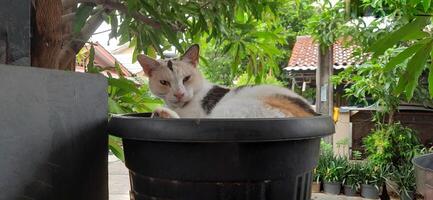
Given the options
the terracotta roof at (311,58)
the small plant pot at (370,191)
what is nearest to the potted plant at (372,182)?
the small plant pot at (370,191)

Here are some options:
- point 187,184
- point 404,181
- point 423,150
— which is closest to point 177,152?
point 187,184

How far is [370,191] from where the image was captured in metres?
3.67

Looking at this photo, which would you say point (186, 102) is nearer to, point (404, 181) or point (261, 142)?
point (261, 142)

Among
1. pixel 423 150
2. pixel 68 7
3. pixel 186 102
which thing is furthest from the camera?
pixel 423 150

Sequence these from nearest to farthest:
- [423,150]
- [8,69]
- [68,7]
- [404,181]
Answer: [8,69]
[68,7]
[404,181]
[423,150]

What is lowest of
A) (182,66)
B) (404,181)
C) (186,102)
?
(404,181)

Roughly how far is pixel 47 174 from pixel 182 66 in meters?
0.63

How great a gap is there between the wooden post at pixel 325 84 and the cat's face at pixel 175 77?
354cm

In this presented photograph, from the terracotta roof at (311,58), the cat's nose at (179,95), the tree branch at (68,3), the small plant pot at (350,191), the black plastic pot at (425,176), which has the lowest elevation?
the small plant pot at (350,191)

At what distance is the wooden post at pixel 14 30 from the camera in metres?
0.46

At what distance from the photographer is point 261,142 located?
1.56ft

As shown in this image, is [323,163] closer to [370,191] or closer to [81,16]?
[370,191]

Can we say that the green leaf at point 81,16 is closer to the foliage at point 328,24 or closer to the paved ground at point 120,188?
the paved ground at point 120,188

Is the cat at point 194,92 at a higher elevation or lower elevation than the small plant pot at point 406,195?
higher
